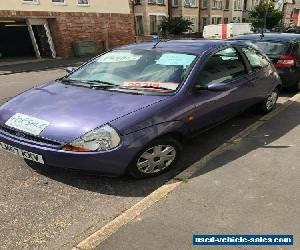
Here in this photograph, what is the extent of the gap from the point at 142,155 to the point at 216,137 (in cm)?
194

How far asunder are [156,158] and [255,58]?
10.1 ft

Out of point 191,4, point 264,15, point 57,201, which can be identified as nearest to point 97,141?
point 57,201

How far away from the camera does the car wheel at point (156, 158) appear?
13.0 ft

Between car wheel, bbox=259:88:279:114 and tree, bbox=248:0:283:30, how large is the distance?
3863 centimetres

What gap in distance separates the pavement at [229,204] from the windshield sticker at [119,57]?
1.84 metres

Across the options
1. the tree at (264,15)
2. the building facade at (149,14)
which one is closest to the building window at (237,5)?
the tree at (264,15)

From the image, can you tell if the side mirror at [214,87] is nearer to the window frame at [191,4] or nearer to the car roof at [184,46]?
the car roof at [184,46]

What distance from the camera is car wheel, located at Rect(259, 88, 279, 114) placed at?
21.4 ft

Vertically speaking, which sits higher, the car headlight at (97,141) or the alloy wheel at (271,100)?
the car headlight at (97,141)

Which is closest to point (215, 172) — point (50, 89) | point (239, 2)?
point (50, 89)

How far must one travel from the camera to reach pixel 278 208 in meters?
3.46

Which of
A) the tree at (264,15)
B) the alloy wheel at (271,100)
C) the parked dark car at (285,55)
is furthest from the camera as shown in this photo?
the tree at (264,15)

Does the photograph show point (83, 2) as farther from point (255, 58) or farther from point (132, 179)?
point (132, 179)

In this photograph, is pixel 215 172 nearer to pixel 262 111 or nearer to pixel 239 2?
pixel 262 111
